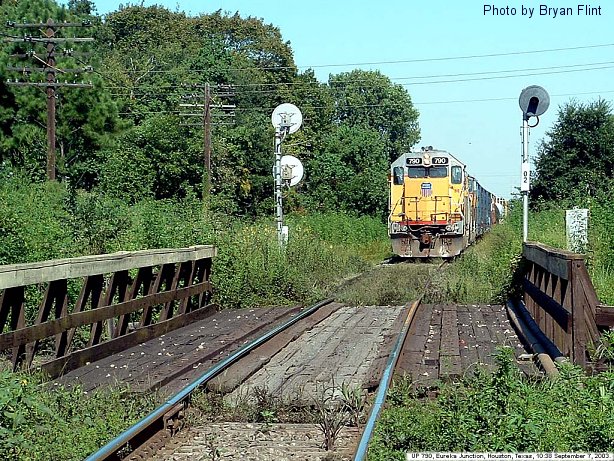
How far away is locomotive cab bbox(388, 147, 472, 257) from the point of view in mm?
29016

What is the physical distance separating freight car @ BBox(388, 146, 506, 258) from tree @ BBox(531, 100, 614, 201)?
351 inches

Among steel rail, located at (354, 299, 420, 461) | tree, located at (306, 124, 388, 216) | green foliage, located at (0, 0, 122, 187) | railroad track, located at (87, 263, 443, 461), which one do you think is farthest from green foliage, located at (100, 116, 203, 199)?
steel rail, located at (354, 299, 420, 461)

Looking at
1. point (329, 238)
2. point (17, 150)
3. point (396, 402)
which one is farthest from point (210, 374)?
point (17, 150)

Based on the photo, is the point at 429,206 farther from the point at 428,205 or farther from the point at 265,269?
the point at 265,269

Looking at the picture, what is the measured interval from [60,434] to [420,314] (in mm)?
8709

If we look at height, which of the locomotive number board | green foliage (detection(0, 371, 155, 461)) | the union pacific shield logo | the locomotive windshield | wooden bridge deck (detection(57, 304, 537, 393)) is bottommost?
wooden bridge deck (detection(57, 304, 537, 393))

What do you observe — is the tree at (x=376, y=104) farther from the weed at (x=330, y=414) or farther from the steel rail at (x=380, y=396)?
the weed at (x=330, y=414)

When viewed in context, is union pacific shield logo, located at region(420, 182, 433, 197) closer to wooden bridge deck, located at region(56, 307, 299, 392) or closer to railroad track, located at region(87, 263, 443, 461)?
wooden bridge deck, located at region(56, 307, 299, 392)

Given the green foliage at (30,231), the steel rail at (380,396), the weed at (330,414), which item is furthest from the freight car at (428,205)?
the weed at (330,414)

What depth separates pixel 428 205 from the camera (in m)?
29.3

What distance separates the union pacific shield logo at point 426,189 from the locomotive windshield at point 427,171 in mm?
279

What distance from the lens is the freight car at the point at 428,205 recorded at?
29016 mm

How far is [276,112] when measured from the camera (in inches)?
885

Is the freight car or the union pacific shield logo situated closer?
the freight car
